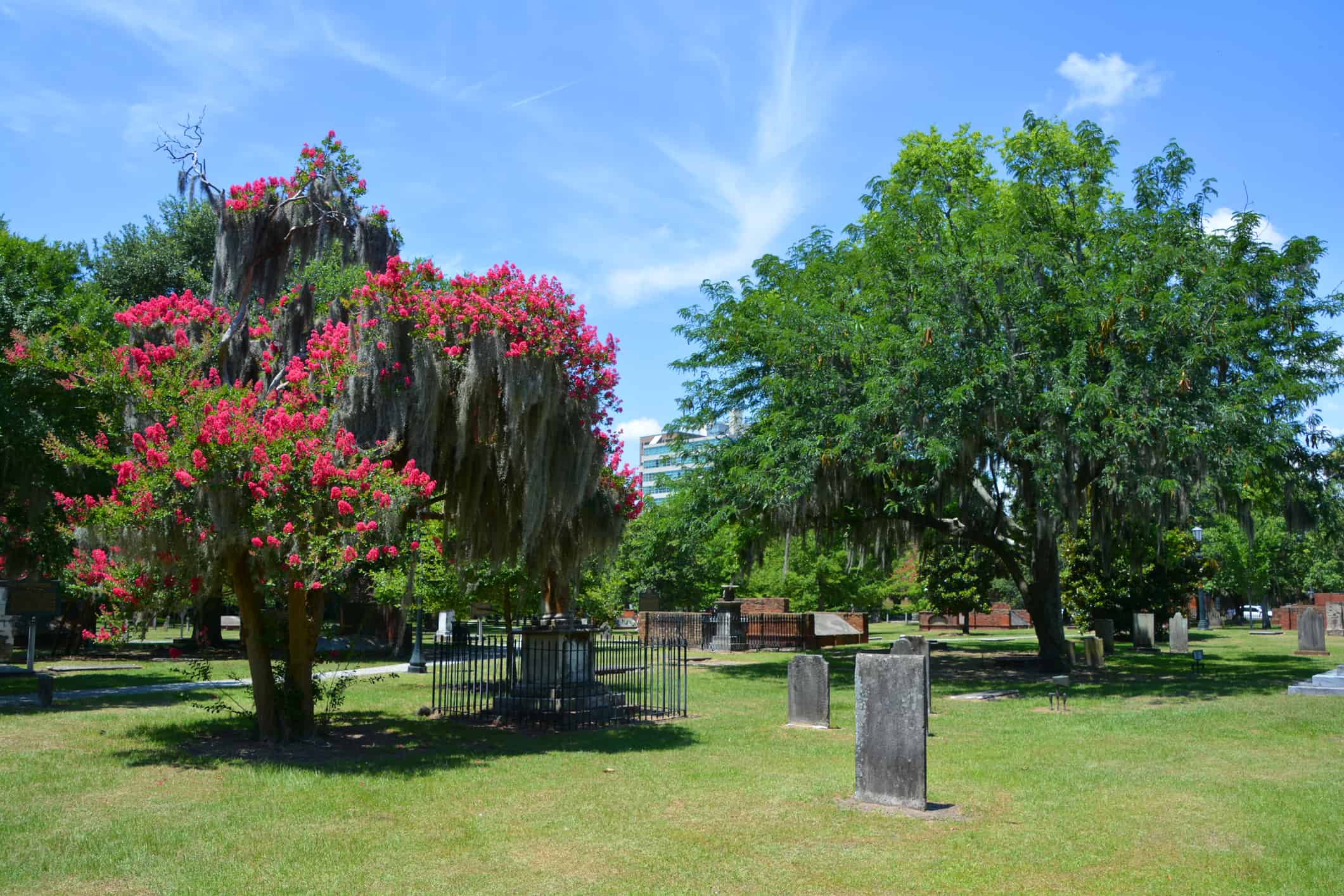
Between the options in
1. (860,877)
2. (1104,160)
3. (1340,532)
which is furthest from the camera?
(1340,532)

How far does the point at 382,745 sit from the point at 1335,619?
45.8m

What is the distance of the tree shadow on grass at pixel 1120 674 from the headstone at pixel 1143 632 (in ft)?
2.85

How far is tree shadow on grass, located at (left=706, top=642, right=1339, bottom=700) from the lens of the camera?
1823cm

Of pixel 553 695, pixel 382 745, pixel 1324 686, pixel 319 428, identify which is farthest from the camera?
pixel 1324 686

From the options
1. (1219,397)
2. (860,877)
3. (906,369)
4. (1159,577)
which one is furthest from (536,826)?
(1159,577)

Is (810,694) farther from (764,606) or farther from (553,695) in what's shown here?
(764,606)

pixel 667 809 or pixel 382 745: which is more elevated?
pixel 667 809

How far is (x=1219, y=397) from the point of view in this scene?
658 inches

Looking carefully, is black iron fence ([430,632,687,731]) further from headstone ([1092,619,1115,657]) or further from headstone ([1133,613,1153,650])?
headstone ([1133,613,1153,650])

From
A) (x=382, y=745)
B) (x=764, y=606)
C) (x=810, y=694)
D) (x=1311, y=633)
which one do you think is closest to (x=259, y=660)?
(x=382, y=745)

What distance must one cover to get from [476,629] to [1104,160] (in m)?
29.7

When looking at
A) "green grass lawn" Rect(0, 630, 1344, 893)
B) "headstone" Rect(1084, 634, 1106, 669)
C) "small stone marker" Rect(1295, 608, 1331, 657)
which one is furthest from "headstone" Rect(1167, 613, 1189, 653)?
"green grass lawn" Rect(0, 630, 1344, 893)

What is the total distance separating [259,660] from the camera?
11.4 m

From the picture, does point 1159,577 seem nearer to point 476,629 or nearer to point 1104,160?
point 1104,160
